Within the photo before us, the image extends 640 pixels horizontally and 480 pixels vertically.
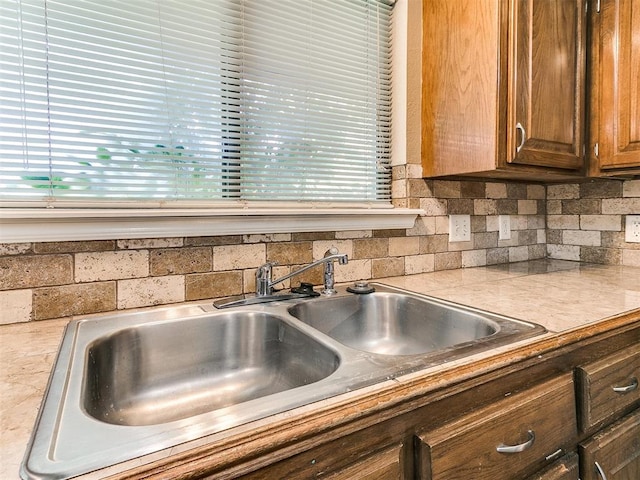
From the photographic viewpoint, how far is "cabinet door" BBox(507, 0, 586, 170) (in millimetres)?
1249

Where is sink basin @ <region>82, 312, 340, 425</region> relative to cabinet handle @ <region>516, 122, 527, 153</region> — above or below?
below

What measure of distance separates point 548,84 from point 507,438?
4.05 feet

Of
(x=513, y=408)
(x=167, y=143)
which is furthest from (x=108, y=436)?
(x=167, y=143)

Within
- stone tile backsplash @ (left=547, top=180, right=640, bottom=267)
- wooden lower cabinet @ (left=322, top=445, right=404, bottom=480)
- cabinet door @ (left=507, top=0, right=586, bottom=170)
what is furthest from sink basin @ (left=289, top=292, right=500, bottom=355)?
stone tile backsplash @ (left=547, top=180, right=640, bottom=267)

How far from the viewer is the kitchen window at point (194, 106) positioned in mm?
965

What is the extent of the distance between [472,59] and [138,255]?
131 centimetres

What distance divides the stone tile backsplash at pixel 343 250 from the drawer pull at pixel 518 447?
30.3 inches

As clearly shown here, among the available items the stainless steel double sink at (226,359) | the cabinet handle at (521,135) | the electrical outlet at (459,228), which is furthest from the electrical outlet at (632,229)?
Result: the stainless steel double sink at (226,359)

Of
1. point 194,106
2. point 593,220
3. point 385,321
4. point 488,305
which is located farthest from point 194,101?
point 593,220

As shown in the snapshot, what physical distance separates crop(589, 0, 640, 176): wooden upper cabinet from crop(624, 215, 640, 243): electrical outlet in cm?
37

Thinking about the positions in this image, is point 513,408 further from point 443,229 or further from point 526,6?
point 526,6

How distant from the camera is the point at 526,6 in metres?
1.25

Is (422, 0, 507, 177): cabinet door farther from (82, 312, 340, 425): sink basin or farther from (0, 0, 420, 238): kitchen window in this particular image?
(82, 312, 340, 425): sink basin

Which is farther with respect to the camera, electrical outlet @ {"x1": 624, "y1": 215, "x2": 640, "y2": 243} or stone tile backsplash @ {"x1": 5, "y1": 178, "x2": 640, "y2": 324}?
electrical outlet @ {"x1": 624, "y1": 215, "x2": 640, "y2": 243}
